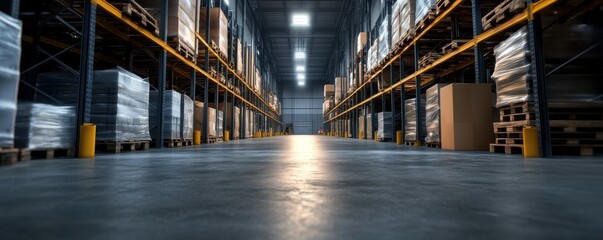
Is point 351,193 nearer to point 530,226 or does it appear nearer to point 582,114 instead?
point 530,226

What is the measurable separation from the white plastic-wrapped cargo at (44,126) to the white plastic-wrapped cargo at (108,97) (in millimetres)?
720

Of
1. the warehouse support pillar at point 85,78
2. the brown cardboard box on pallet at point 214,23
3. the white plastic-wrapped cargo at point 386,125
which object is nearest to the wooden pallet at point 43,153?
the warehouse support pillar at point 85,78

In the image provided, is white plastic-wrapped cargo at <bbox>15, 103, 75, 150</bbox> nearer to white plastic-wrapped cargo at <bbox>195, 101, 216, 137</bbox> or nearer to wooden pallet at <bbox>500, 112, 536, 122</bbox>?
white plastic-wrapped cargo at <bbox>195, 101, 216, 137</bbox>

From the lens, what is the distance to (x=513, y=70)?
4.85 m

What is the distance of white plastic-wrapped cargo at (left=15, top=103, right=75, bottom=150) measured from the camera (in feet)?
12.3

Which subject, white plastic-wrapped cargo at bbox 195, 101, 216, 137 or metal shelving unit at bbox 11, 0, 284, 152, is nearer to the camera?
metal shelving unit at bbox 11, 0, 284, 152

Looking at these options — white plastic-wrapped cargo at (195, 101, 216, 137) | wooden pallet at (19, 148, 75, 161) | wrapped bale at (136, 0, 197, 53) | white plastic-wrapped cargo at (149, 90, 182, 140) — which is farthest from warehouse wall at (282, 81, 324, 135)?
wooden pallet at (19, 148, 75, 161)

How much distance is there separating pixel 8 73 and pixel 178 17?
15.5 ft

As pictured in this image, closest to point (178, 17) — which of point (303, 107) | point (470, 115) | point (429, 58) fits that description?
point (429, 58)

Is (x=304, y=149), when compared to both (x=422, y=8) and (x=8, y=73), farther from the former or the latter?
(x=8, y=73)

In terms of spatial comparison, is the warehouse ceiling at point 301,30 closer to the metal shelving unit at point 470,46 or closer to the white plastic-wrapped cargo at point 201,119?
the metal shelving unit at point 470,46

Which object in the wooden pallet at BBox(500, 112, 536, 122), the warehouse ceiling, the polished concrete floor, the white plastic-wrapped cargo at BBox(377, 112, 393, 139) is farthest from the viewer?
the warehouse ceiling

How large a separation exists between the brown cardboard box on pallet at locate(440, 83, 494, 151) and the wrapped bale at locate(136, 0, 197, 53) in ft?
20.5

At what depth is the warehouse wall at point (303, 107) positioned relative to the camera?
136 ft
